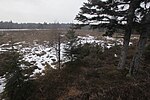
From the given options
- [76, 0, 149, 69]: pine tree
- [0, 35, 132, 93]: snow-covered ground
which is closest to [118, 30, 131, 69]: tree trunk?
[76, 0, 149, 69]: pine tree

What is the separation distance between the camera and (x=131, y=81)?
11.8 metres

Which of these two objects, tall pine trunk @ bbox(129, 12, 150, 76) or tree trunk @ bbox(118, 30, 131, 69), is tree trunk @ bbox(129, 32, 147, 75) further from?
tree trunk @ bbox(118, 30, 131, 69)

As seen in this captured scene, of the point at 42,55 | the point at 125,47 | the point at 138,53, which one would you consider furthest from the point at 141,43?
the point at 42,55

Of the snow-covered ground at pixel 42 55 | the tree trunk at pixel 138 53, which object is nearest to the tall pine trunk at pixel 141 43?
the tree trunk at pixel 138 53

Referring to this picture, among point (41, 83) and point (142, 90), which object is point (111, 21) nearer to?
point (142, 90)

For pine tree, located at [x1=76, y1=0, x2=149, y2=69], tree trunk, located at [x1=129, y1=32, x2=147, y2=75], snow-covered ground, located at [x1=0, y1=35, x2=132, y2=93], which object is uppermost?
pine tree, located at [x1=76, y1=0, x2=149, y2=69]

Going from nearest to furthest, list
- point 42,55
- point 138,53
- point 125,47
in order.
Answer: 1. point 138,53
2. point 125,47
3. point 42,55

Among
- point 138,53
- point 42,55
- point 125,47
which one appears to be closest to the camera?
point 138,53

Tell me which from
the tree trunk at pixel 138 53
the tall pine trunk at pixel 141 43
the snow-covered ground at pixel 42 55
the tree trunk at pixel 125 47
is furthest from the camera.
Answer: the snow-covered ground at pixel 42 55

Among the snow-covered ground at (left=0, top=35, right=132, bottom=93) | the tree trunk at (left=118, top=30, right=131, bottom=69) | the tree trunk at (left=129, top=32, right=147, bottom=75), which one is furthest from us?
the snow-covered ground at (left=0, top=35, right=132, bottom=93)

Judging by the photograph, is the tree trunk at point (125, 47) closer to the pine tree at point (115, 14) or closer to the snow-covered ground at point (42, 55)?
the pine tree at point (115, 14)

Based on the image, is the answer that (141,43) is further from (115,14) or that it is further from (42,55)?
(42,55)

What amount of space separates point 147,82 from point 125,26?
13.0ft

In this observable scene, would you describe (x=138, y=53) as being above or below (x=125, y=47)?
below
